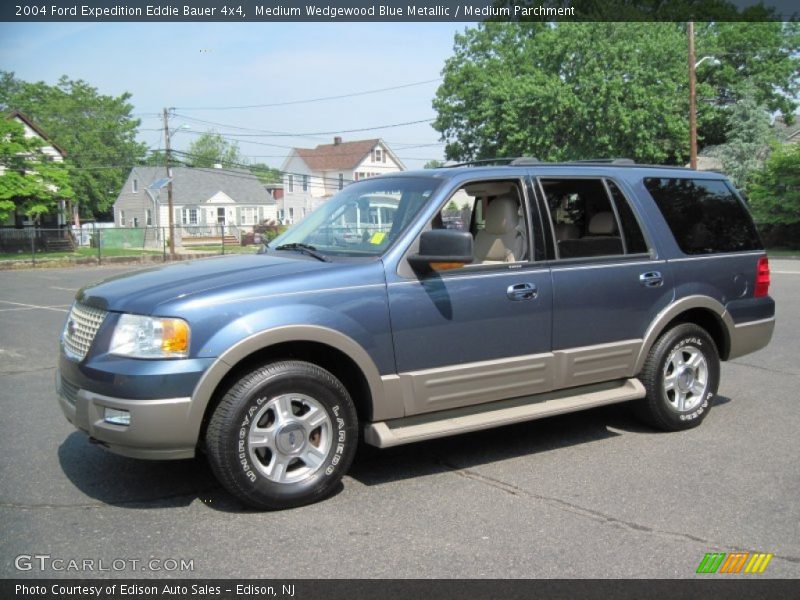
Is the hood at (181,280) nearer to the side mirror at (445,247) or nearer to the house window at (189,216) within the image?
the side mirror at (445,247)

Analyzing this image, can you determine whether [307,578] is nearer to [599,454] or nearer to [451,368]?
[451,368]

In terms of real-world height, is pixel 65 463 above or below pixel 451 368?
below

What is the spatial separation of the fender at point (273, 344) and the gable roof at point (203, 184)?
2335 inches

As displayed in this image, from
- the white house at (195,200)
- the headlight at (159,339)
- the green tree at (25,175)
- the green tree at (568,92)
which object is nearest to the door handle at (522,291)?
the headlight at (159,339)

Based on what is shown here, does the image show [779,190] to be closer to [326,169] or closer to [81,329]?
[81,329]

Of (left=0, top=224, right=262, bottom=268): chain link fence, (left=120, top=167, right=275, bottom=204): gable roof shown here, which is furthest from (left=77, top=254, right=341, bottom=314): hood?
(left=120, top=167, right=275, bottom=204): gable roof

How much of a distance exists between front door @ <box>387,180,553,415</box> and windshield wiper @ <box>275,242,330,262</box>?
22.1 inches

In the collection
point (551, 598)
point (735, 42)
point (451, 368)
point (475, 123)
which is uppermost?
point (735, 42)

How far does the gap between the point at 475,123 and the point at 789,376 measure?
120 feet

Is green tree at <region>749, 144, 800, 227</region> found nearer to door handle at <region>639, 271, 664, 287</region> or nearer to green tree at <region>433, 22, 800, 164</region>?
green tree at <region>433, 22, 800, 164</region>

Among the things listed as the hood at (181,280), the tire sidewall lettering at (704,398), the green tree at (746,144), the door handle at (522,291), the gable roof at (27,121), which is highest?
the gable roof at (27,121)

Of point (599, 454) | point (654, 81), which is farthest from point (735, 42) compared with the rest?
point (599, 454)

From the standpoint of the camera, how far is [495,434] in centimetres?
601

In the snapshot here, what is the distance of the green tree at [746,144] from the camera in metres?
40.2
